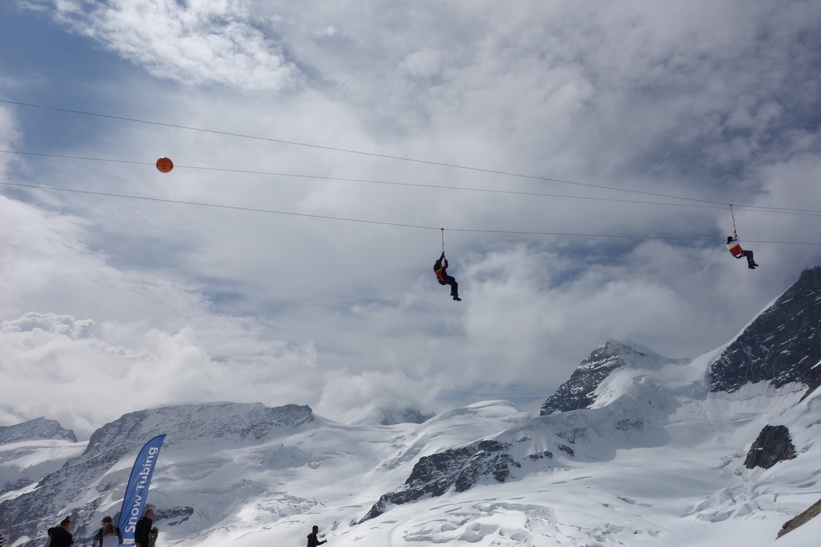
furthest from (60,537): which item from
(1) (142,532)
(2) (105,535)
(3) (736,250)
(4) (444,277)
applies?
(3) (736,250)

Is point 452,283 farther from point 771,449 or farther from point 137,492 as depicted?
point 771,449

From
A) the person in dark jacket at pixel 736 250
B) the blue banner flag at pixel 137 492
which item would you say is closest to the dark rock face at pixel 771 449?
the person in dark jacket at pixel 736 250

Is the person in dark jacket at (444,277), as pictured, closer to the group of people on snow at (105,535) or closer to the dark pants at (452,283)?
the dark pants at (452,283)

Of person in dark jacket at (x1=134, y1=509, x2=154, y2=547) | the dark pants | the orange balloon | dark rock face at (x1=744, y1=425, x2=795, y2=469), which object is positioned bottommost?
dark rock face at (x1=744, y1=425, x2=795, y2=469)

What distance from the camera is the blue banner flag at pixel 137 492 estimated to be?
85.1ft

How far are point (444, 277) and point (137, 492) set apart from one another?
59.8 feet

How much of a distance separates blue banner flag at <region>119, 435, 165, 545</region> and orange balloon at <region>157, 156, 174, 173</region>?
12514 mm

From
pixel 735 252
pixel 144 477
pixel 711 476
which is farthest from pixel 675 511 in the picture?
pixel 144 477

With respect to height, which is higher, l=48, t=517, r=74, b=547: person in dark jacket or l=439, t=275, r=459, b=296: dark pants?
l=439, t=275, r=459, b=296: dark pants

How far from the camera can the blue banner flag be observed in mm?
25953

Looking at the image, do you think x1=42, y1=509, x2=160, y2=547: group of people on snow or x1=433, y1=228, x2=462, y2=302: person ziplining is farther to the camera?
x1=433, y1=228, x2=462, y2=302: person ziplining

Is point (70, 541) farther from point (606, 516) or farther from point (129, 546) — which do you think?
point (606, 516)

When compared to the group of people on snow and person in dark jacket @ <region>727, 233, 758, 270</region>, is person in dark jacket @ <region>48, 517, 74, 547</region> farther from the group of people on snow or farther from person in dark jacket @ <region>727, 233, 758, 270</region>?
person in dark jacket @ <region>727, 233, 758, 270</region>

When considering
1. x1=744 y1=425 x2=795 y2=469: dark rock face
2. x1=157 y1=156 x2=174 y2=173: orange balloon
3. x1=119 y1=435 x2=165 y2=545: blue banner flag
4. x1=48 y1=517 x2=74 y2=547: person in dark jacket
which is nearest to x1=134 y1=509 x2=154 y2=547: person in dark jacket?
x1=48 y1=517 x2=74 y2=547: person in dark jacket
